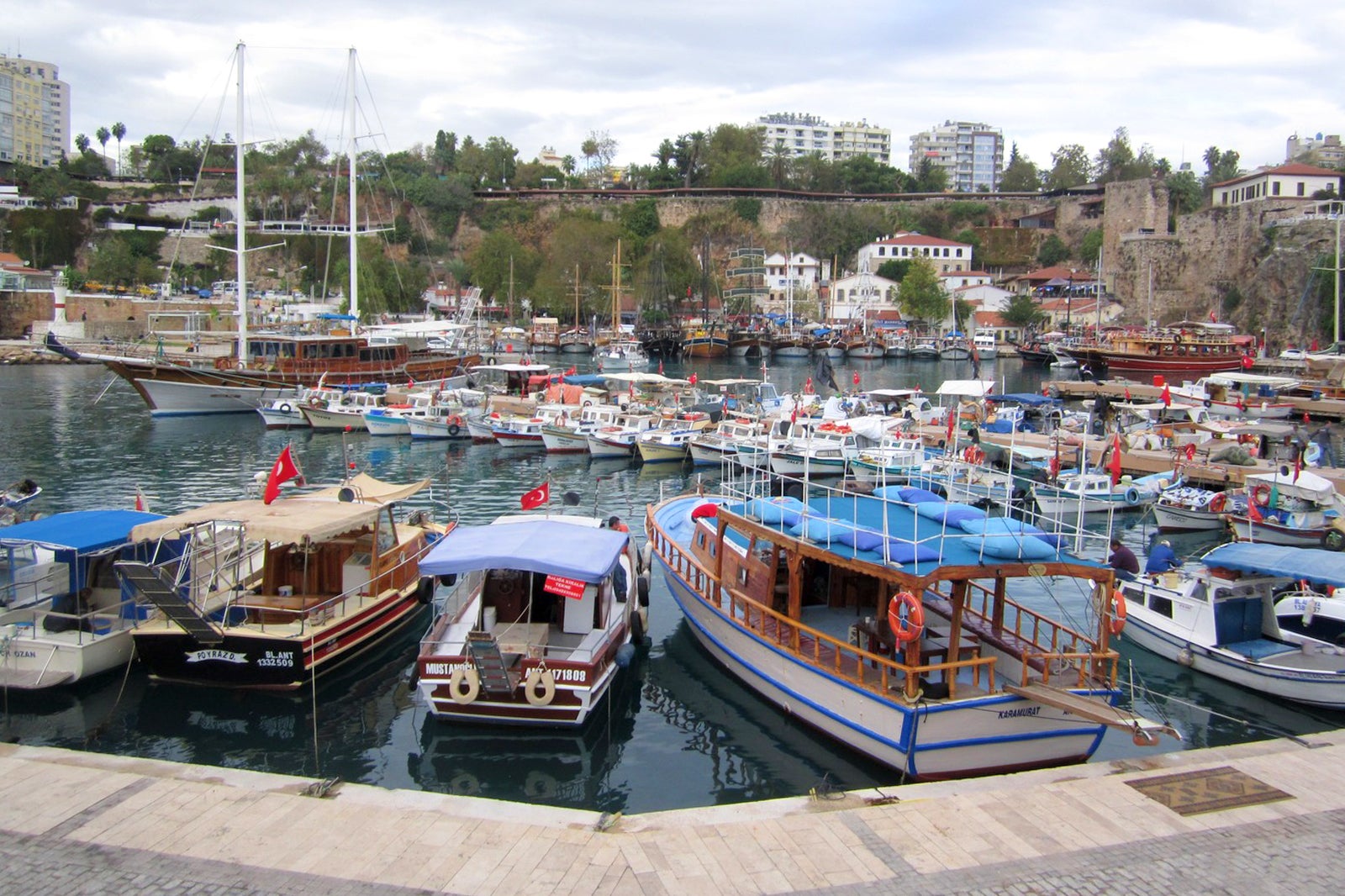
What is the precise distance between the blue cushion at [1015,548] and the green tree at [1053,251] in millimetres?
106845

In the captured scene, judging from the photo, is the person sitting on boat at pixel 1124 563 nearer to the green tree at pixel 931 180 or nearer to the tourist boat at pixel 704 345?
the tourist boat at pixel 704 345

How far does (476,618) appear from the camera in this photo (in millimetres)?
13500

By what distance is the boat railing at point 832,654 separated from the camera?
10.8 m

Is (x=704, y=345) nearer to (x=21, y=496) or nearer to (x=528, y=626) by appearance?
(x=21, y=496)

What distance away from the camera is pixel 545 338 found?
8488 centimetres

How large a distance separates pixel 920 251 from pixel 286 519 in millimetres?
99747

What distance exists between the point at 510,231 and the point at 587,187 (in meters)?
12.8

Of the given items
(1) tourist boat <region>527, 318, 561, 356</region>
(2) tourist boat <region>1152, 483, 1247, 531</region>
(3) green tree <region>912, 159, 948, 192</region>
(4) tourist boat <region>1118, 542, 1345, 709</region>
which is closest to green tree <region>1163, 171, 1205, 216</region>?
(3) green tree <region>912, 159, 948, 192</region>

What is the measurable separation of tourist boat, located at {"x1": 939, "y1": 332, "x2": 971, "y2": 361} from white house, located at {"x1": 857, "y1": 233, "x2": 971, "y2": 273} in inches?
809

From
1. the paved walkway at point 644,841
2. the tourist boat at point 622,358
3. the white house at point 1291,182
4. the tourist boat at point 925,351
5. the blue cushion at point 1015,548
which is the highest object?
the white house at point 1291,182

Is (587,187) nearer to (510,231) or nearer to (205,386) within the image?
(510,231)

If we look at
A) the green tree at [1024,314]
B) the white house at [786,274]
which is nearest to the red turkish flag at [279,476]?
the green tree at [1024,314]

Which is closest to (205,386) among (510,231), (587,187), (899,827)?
(899,827)

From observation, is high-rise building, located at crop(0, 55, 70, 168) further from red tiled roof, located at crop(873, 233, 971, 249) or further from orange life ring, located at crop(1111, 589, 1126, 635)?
orange life ring, located at crop(1111, 589, 1126, 635)
